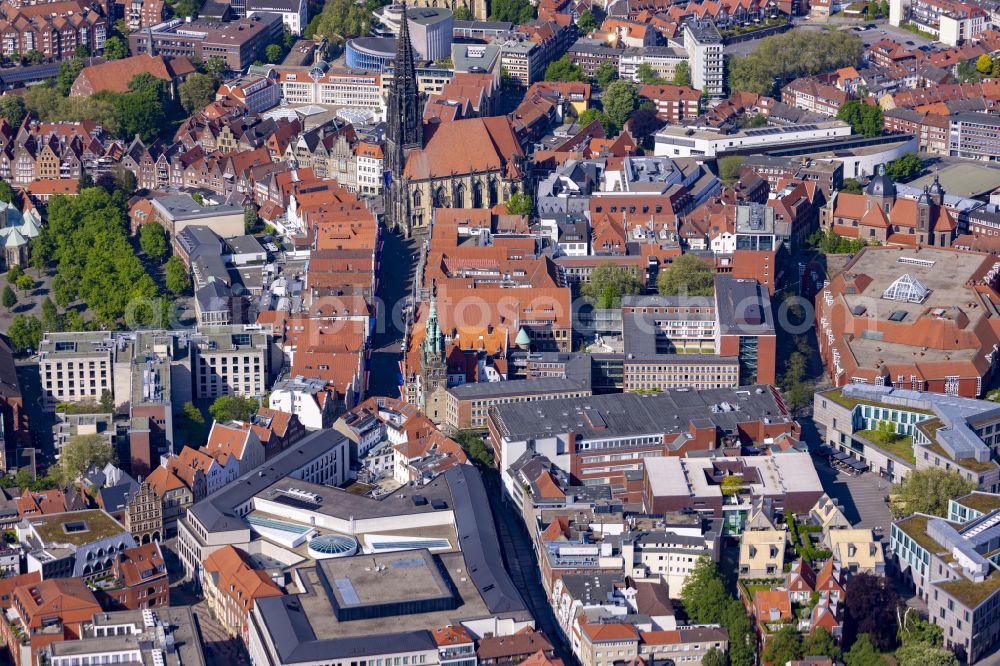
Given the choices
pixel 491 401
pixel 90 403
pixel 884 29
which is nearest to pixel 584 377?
pixel 491 401

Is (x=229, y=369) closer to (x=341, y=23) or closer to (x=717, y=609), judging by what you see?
(x=717, y=609)

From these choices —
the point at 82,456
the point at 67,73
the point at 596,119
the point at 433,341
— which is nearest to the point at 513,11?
the point at 596,119

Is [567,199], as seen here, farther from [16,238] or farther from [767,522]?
[767,522]

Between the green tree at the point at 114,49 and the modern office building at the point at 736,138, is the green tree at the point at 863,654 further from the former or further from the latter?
the green tree at the point at 114,49

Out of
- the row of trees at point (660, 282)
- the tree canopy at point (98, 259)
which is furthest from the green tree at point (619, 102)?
the tree canopy at point (98, 259)

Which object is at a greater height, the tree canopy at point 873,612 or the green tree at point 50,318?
the green tree at point 50,318

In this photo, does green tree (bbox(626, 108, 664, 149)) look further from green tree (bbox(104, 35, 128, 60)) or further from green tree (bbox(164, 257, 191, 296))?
green tree (bbox(104, 35, 128, 60))
